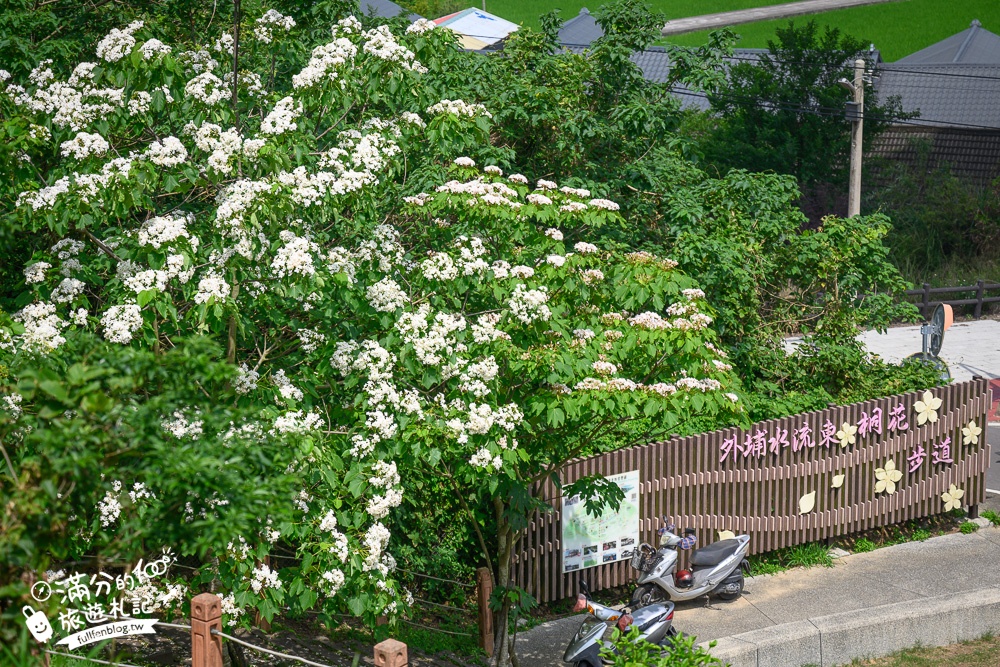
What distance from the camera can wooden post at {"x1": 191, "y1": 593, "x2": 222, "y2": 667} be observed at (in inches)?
278

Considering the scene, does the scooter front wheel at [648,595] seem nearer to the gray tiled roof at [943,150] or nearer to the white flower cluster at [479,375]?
the white flower cluster at [479,375]

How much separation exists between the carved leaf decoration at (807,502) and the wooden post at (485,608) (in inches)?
184

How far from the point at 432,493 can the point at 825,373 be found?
20.0 feet

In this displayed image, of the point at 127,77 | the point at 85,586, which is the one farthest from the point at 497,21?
the point at 85,586

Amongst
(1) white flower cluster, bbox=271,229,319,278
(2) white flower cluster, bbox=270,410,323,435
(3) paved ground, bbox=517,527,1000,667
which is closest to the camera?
(2) white flower cluster, bbox=270,410,323,435

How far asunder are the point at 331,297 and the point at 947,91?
3555 cm

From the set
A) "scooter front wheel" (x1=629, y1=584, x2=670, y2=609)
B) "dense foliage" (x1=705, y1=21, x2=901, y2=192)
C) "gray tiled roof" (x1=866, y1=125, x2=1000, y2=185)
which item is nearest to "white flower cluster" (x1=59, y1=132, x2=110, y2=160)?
"scooter front wheel" (x1=629, y1=584, x2=670, y2=609)

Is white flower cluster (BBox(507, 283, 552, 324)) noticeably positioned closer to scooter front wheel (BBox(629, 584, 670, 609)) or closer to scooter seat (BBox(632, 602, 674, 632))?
scooter seat (BBox(632, 602, 674, 632))

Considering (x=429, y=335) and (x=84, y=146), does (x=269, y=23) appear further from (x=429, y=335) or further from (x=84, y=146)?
(x=429, y=335)

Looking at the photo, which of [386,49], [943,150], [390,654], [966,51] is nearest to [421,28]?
[386,49]

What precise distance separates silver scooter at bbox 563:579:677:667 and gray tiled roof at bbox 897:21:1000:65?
119 ft

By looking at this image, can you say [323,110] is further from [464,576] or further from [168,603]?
[464,576]

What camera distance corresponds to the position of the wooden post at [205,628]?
7.06m

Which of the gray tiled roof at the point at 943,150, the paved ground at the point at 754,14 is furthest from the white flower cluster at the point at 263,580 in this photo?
the paved ground at the point at 754,14
